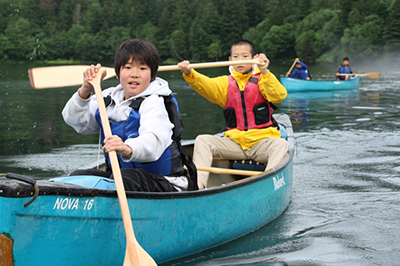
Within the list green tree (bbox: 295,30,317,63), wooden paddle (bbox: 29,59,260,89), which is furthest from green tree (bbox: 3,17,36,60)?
wooden paddle (bbox: 29,59,260,89)

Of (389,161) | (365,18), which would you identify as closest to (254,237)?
(389,161)

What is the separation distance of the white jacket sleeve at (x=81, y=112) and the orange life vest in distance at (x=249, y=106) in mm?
1961

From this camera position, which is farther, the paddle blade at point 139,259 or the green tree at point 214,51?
the green tree at point 214,51

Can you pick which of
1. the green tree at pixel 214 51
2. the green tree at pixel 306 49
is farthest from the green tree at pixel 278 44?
the green tree at pixel 214 51

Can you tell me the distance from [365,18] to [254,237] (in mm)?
54197

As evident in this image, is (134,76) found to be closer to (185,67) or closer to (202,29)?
(185,67)

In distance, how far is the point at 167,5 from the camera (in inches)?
3696

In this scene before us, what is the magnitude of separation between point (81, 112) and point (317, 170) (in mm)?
3818

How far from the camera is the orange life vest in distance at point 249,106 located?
15.5 ft

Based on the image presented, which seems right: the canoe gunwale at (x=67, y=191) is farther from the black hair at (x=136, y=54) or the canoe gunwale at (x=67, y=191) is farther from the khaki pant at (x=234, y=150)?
the khaki pant at (x=234, y=150)

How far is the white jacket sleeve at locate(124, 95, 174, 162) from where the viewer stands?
260 centimetres

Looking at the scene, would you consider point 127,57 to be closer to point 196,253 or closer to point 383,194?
point 196,253

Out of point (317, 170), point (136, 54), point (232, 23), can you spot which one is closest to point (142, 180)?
point (136, 54)

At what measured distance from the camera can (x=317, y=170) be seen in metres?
6.07
